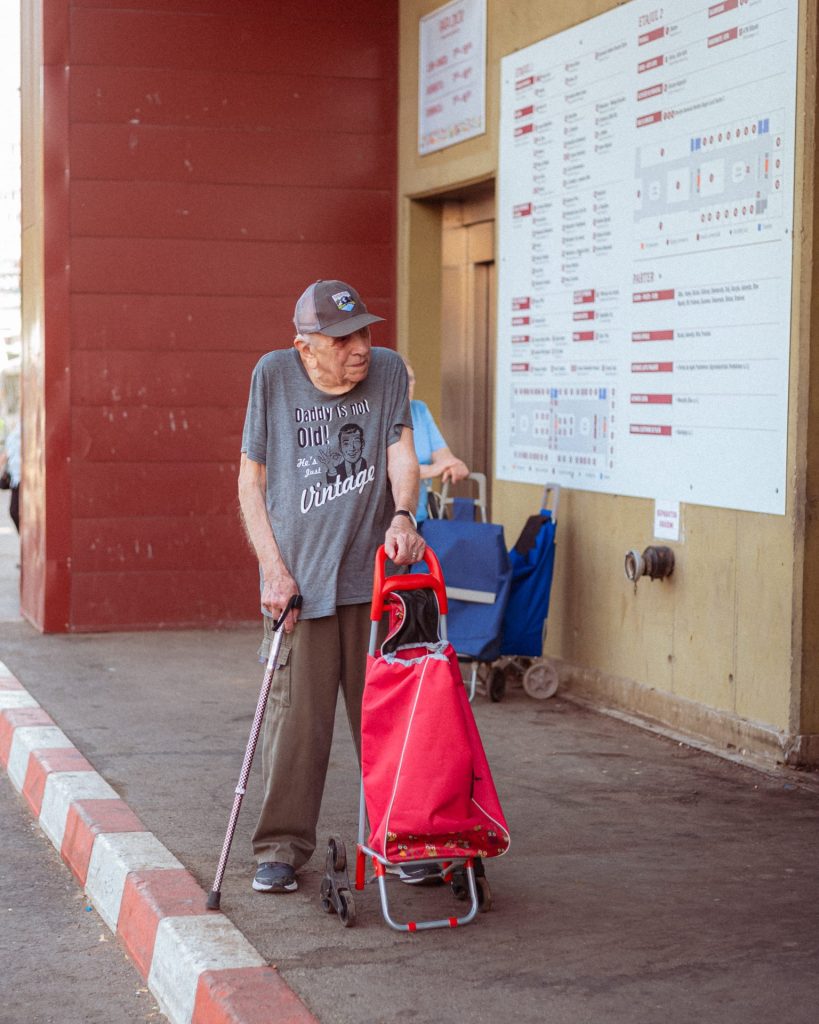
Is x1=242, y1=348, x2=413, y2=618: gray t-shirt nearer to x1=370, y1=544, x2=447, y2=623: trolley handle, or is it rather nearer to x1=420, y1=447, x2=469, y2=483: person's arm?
x1=370, y1=544, x2=447, y2=623: trolley handle

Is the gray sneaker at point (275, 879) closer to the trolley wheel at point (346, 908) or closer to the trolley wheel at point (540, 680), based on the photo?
the trolley wheel at point (346, 908)

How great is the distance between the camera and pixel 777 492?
20.6 ft

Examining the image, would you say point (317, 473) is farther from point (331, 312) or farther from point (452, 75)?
point (452, 75)

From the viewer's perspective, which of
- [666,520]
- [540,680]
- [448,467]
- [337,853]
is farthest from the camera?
[540,680]

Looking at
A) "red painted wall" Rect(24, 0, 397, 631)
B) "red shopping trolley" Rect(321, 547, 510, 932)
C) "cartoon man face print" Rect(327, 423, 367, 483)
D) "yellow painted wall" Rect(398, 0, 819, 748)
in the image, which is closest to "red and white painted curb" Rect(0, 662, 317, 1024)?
"red shopping trolley" Rect(321, 547, 510, 932)

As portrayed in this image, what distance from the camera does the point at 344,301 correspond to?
15.1ft

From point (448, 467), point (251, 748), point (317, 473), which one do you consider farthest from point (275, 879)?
point (448, 467)

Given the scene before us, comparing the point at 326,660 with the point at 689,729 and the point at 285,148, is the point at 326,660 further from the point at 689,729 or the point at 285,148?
the point at 285,148

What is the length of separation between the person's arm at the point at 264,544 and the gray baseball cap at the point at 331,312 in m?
0.44

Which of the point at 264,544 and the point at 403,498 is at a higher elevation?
the point at 403,498

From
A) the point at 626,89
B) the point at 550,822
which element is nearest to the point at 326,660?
the point at 550,822

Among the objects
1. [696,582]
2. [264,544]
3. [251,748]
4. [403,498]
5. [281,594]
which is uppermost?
[403,498]

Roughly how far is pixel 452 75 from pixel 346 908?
604cm

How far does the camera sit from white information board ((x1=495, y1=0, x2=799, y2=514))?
250 inches
